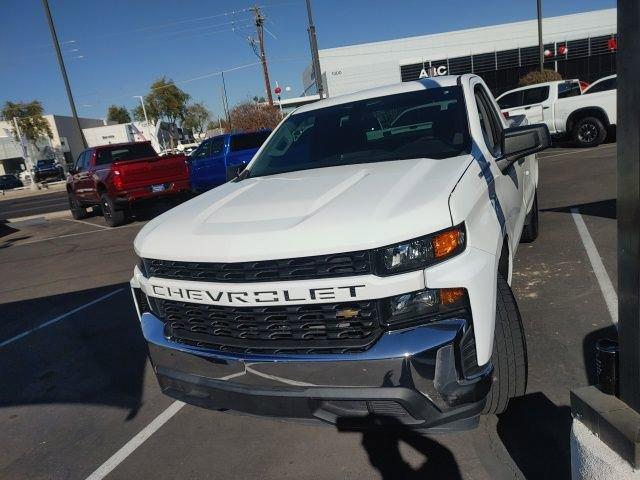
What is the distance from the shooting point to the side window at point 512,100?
14549 millimetres

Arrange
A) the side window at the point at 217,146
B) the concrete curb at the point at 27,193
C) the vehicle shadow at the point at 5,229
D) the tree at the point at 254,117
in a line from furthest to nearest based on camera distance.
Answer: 1. the concrete curb at the point at 27,193
2. the tree at the point at 254,117
3. the vehicle shadow at the point at 5,229
4. the side window at the point at 217,146

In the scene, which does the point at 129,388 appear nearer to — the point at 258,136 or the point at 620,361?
the point at 620,361

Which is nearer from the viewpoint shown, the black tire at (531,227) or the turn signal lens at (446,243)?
the turn signal lens at (446,243)

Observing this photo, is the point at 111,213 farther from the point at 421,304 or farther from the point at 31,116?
the point at 31,116

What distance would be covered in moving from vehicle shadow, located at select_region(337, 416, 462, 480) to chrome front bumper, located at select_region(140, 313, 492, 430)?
0.16m

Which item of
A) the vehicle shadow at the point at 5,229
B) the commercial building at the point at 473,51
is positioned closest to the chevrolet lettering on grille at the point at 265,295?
the vehicle shadow at the point at 5,229

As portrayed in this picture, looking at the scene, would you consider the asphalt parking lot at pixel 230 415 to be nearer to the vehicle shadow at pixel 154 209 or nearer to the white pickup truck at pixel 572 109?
the vehicle shadow at pixel 154 209

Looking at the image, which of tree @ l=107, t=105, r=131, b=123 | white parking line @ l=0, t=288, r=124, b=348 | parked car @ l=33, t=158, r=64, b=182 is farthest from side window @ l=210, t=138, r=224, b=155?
tree @ l=107, t=105, r=131, b=123

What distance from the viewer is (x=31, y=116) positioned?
54406 millimetres

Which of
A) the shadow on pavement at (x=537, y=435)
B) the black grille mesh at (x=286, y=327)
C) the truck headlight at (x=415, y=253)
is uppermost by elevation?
the truck headlight at (x=415, y=253)

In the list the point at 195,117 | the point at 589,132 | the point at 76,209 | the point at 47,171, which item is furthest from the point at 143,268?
the point at 195,117

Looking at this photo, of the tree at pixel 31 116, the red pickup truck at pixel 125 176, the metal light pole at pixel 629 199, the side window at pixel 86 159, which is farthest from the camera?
the tree at pixel 31 116

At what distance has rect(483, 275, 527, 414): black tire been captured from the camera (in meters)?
2.45

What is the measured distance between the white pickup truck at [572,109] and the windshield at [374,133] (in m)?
11.0
